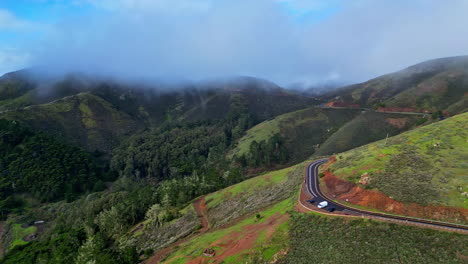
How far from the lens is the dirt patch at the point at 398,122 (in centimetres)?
13975

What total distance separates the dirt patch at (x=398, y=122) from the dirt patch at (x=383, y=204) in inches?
4049

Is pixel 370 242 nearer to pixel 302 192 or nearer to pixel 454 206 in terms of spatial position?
pixel 454 206

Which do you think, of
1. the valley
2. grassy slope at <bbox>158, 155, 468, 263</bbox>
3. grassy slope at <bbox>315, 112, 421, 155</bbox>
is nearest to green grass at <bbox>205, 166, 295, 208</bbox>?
the valley

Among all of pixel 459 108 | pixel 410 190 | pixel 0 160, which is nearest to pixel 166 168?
pixel 0 160

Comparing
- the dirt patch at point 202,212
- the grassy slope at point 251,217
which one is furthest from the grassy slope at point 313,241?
the dirt patch at point 202,212

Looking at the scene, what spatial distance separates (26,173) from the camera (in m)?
138

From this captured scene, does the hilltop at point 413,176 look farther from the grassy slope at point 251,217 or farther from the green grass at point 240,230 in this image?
the green grass at point 240,230

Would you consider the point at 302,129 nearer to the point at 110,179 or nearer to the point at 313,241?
the point at 110,179

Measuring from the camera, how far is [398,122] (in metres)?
143

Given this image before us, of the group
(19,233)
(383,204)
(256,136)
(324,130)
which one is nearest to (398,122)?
(324,130)

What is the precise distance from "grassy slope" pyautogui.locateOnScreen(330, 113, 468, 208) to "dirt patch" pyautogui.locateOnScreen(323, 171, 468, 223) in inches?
52.2

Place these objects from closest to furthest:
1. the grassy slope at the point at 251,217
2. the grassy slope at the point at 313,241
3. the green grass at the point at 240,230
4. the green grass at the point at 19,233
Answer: the grassy slope at the point at 313,241
the green grass at the point at 240,230
the grassy slope at the point at 251,217
the green grass at the point at 19,233

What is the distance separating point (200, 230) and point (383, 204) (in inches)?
1668

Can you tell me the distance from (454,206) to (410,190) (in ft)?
22.4
